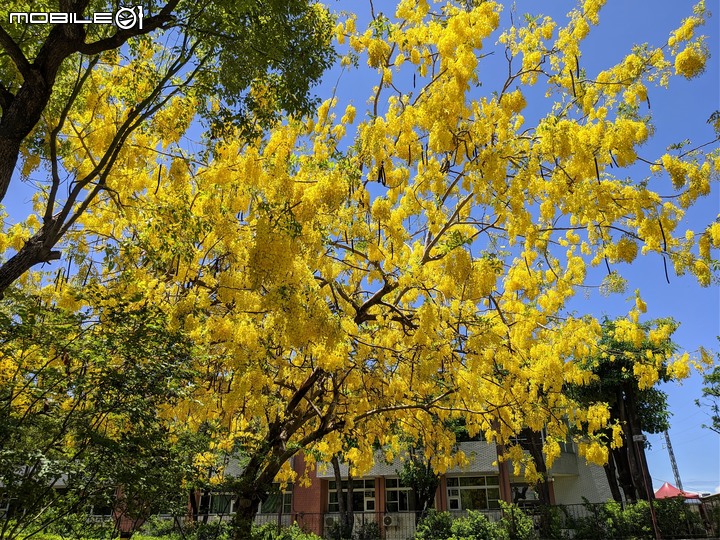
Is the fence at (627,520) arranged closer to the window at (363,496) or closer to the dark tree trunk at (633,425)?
the dark tree trunk at (633,425)

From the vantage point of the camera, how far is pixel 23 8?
440cm

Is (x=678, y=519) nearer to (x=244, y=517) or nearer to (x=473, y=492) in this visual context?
(x=473, y=492)

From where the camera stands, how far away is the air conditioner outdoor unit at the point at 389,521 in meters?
17.0

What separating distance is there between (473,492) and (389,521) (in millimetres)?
3590

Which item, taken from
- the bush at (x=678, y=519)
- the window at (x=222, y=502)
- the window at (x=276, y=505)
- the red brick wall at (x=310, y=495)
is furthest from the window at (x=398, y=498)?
the bush at (x=678, y=519)

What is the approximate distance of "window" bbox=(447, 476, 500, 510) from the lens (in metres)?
18.6

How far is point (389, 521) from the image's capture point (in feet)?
55.9

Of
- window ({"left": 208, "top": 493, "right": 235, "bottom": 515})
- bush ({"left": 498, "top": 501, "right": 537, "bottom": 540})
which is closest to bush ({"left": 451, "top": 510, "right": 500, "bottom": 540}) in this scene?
bush ({"left": 498, "top": 501, "right": 537, "bottom": 540})

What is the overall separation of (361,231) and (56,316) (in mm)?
2939

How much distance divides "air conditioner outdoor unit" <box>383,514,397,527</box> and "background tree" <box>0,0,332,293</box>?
15.0m

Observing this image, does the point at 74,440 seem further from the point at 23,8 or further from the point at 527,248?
the point at 527,248

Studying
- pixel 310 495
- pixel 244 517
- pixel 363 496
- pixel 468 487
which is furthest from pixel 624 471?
pixel 244 517

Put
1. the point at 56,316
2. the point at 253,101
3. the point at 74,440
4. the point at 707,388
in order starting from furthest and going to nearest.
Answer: the point at 707,388, the point at 253,101, the point at 74,440, the point at 56,316

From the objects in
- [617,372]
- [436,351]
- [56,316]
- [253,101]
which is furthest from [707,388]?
[56,316]
